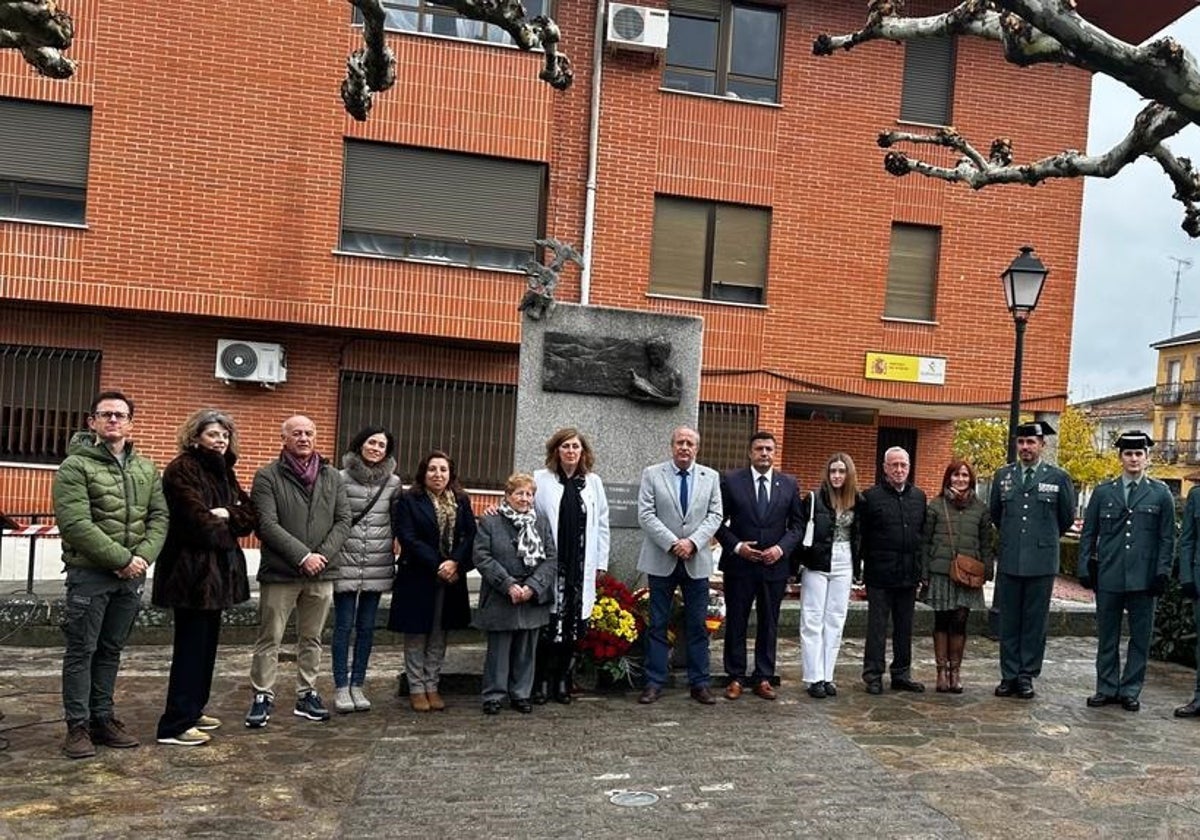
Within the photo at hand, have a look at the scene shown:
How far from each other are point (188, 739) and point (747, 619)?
3818 mm

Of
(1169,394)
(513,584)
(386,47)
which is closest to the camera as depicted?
(386,47)

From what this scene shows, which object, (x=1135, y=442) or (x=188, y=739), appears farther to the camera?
(x=1135, y=442)

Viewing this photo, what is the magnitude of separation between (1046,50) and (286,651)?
7384mm

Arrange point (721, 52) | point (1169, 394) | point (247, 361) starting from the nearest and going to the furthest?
point (247, 361) → point (721, 52) → point (1169, 394)

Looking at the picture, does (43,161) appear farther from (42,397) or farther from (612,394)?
(612,394)

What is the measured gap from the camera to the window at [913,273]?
51.1 feet

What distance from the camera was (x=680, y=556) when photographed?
22.9ft

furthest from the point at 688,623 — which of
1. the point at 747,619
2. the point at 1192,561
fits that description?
the point at 1192,561

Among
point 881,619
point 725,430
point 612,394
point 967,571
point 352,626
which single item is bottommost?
point 352,626

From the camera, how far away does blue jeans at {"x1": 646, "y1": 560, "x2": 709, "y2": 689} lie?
7094 mm

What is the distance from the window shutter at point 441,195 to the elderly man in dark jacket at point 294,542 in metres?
8.08

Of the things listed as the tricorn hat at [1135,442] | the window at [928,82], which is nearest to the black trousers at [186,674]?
the tricorn hat at [1135,442]

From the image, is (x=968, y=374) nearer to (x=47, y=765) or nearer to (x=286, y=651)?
(x=286, y=651)

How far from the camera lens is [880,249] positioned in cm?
1530
